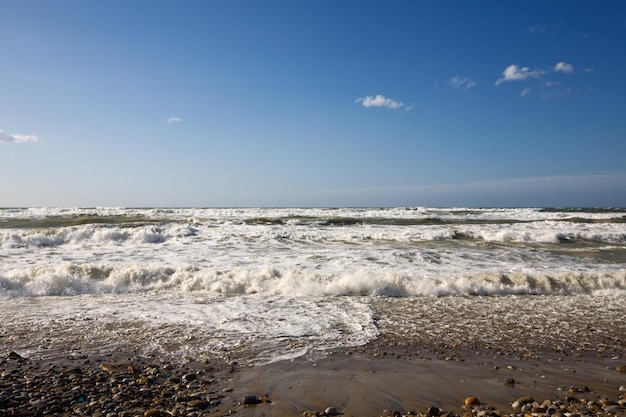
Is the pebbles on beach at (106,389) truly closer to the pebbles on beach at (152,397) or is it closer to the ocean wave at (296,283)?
the pebbles on beach at (152,397)

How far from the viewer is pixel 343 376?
437cm

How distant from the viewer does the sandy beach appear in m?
3.63

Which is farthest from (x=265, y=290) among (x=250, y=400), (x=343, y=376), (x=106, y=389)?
(x=250, y=400)

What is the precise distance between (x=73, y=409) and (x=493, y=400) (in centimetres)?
378

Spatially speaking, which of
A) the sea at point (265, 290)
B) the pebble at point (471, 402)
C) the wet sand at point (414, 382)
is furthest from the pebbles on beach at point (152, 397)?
the sea at point (265, 290)

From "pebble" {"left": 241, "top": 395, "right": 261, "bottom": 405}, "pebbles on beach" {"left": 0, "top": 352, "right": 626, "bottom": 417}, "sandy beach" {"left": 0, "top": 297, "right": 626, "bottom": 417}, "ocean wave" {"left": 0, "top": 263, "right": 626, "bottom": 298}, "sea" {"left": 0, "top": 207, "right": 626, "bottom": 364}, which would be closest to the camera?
"pebbles on beach" {"left": 0, "top": 352, "right": 626, "bottom": 417}

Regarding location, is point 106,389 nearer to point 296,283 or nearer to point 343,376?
point 343,376

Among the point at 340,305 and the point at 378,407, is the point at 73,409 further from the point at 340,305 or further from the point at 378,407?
the point at 340,305

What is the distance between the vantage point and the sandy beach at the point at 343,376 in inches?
143

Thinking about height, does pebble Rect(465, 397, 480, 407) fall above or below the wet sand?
above

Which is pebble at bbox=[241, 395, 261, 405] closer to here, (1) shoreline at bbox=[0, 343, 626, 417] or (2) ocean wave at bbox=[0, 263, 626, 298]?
(1) shoreline at bbox=[0, 343, 626, 417]

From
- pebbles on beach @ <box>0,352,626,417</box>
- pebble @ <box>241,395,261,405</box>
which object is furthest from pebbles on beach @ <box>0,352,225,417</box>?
pebble @ <box>241,395,261,405</box>

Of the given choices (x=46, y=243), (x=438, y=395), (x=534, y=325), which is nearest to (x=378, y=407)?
(x=438, y=395)

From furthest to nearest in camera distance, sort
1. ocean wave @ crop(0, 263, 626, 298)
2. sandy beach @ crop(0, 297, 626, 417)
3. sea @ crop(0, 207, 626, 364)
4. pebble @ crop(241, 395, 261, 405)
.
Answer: ocean wave @ crop(0, 263, 626, 298) → sea @ crop(0, 207, 626, 364) → pebble @ crop(241, 395, 261, 405) → sandy beach @ crop(0, 297, 626, 417)
